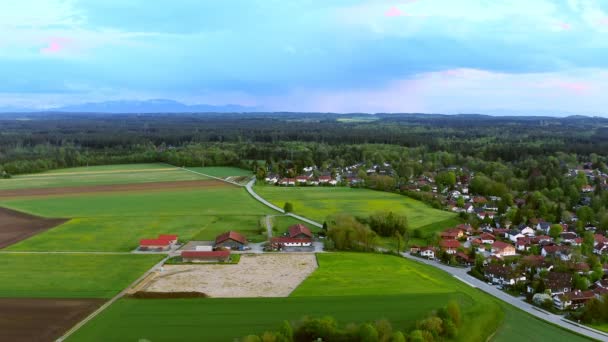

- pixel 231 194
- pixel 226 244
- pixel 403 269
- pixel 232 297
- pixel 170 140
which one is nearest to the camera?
pixel 232 297

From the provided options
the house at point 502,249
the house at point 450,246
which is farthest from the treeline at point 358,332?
the house at point 502,249

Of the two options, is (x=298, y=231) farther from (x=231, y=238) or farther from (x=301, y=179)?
(x=301, y=179)

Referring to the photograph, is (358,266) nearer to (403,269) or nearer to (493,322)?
(403,269)

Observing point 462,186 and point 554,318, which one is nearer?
point 554,318

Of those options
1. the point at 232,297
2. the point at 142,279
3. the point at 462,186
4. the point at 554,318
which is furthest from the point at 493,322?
the point at 462,186

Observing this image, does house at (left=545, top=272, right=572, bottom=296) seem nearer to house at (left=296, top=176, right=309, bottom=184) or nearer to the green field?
house at (left=296, top=176, right=309, bottom=184)

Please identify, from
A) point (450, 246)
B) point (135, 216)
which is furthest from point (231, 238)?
point (450, 246)

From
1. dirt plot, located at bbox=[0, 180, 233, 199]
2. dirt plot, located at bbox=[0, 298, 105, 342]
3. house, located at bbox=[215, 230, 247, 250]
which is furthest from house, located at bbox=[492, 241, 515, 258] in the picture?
dirt plot, located at bbox=[0, 180, 233, 199]
